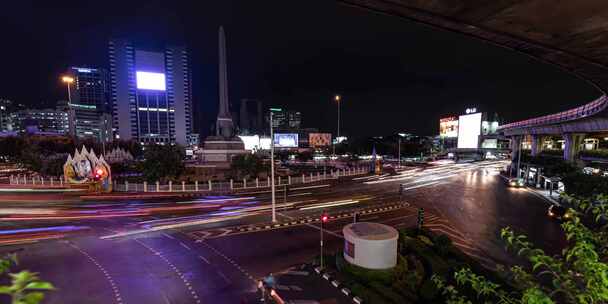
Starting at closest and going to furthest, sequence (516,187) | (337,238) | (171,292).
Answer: (171,292) → (337,238) → (516,187)

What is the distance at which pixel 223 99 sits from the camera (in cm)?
6316

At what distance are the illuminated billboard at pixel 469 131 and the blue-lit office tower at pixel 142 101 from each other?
478ft

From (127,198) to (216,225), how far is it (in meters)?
17.6

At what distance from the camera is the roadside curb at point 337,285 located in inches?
435

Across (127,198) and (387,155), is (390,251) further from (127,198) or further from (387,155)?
(387,155)

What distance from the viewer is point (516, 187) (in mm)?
39438

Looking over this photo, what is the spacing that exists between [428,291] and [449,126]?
116500 millimetres

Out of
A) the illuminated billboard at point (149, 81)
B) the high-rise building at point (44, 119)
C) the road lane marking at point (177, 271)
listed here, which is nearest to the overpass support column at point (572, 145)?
the road lane marking at point (177, 271)

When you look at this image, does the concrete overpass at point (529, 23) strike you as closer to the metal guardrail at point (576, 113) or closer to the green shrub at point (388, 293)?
the green shrub at point (388, 293)

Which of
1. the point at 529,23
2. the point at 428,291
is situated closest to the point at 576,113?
the point at 428,291

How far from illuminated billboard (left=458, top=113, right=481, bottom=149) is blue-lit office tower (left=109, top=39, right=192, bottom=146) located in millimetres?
145719

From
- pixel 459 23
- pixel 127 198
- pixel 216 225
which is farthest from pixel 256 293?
pixel 127 198

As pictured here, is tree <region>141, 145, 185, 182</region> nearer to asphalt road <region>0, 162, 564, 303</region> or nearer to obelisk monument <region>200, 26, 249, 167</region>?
asphalt road <region>0, 162, 564, 303</region>

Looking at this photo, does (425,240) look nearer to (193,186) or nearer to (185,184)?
(193,186)
